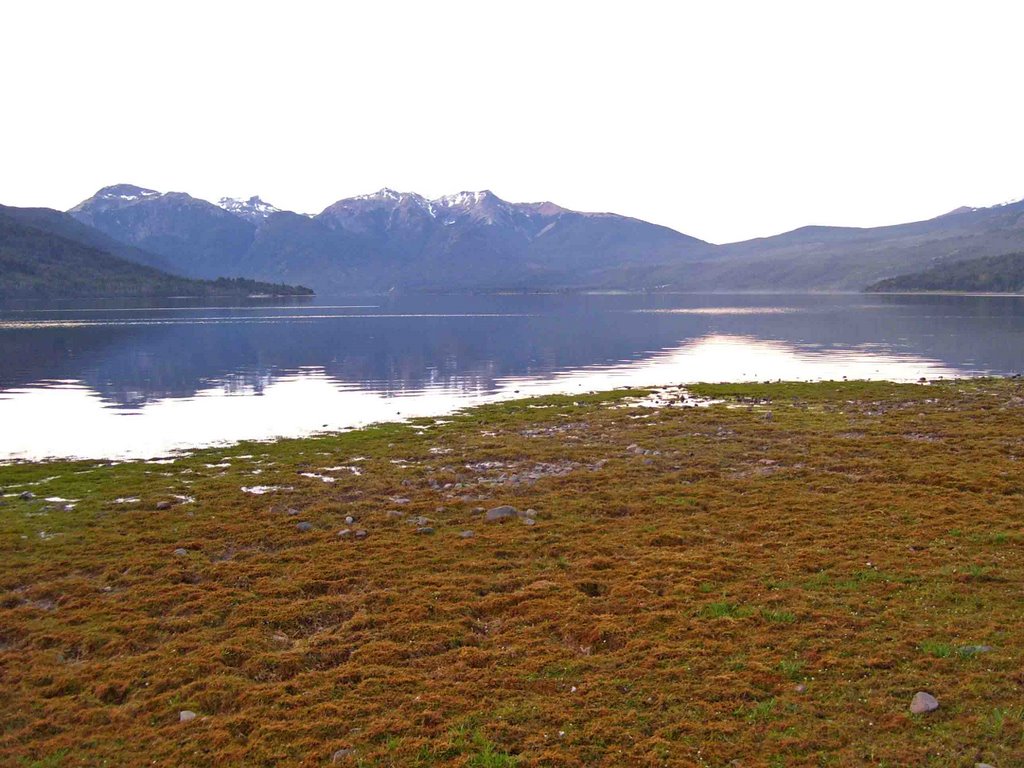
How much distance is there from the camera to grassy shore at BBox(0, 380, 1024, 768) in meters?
9.41

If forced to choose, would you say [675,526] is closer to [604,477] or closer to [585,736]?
[604,477]

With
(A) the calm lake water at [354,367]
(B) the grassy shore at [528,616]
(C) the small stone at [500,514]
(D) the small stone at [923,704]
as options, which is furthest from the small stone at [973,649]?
(A) the calm lake water at [354,367]

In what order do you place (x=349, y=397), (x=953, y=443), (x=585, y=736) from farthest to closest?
(x=349, y=397), (x=953, y=443), (x=585, y=736)

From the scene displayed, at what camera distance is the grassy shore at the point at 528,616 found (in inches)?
370

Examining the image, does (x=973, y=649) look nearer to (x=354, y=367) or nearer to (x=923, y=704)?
(x=923, y=704)

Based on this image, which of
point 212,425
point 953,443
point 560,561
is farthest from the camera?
point 212,425

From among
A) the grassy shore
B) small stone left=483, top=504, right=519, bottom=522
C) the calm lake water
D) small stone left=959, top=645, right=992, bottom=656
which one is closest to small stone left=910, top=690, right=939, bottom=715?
the grassy shore

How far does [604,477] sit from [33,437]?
2600 centimetres

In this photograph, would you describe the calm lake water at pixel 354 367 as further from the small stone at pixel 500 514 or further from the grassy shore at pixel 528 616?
the small stone at pixel 500 514

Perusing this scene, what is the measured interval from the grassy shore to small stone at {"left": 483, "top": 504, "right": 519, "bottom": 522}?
25cm

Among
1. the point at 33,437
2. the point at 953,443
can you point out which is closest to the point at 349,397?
the point at 33,437

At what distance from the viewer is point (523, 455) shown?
1045 inches

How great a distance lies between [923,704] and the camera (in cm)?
960

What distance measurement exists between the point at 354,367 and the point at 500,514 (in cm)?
4871
